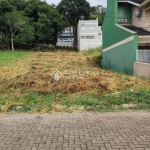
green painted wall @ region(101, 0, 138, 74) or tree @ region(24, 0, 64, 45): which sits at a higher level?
tree @ region(24, 0, 64, 45)

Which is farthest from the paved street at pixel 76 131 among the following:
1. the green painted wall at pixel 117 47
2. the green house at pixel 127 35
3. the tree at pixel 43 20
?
the tree at pixel 43 20

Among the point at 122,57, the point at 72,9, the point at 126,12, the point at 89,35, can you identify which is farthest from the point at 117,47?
the point at 72,9

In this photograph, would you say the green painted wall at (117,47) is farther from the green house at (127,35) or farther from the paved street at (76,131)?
the paved street at (76,131)

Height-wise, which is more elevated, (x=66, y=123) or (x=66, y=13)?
(x=66, y=13)

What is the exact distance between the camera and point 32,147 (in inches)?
165

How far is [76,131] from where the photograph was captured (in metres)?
5.08

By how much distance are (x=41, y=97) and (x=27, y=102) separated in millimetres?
593

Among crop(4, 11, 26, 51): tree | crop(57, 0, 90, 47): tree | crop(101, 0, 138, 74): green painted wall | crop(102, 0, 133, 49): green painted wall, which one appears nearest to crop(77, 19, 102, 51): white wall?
crop(57, 0, 90, 47): tree

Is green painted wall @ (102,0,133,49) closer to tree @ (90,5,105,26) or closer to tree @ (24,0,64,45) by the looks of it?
tree @ (24,0,64,45)

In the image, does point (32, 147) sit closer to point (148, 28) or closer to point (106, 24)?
point (148, 28)

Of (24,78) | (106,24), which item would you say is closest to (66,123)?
(24,78)

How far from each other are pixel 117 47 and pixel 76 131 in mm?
13700

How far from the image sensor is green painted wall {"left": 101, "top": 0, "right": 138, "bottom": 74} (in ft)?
48.0

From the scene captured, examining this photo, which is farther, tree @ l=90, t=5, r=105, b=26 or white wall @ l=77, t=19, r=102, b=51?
tree @ l=90, t=5, r=105, b=26
